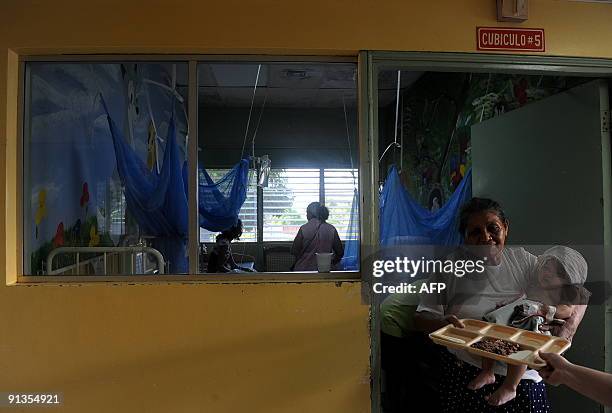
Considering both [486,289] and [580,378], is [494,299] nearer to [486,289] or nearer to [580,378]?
[486,289]

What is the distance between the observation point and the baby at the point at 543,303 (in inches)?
68.5

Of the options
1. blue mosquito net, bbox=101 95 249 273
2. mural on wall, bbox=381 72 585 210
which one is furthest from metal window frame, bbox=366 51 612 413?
blue mosquito net, bbox=101 95 249 273

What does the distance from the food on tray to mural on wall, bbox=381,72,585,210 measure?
186 cm

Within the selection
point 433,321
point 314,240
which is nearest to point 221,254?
point 314,240

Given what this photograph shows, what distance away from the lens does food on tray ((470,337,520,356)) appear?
64.2 inches

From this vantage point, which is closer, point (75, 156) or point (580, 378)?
point (580, 378)

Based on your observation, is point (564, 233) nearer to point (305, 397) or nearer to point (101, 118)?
point (305, 397)

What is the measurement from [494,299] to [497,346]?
28cm

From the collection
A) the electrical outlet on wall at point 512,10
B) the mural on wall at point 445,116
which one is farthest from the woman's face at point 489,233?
the mural on wall at point 445,116

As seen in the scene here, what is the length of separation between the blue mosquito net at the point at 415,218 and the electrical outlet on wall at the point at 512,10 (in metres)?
1.24

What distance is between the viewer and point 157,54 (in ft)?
6.42

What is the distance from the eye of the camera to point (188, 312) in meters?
1.88

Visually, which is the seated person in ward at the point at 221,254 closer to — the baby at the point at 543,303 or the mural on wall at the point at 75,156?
the mural on wall at the point at 75,156

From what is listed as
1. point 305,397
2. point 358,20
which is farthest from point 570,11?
point 305,397
